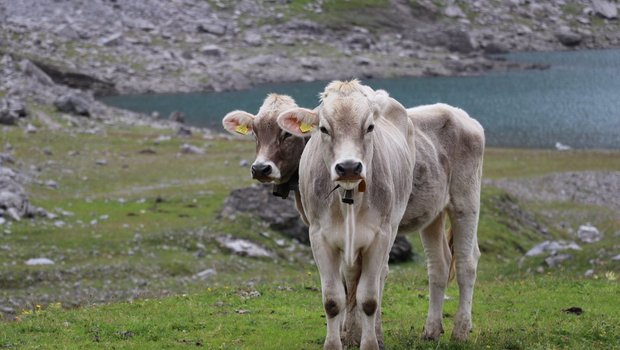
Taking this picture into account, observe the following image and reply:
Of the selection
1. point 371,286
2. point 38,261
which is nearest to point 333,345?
point 371,286

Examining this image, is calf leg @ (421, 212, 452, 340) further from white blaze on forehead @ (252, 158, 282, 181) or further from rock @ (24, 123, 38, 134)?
rock @ (24, 123, 38, 134)

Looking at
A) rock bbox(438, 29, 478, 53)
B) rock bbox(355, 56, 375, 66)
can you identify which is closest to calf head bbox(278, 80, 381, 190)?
rock bbox(355, 56, 375, 66)

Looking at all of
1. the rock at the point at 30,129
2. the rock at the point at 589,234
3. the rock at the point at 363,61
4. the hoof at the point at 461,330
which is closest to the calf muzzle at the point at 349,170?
the hoof at the point at 461,330

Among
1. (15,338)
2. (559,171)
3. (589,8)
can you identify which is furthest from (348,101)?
(589,8)

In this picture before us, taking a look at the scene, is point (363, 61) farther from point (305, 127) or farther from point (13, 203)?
point (305, 127)

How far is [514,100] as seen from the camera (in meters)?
95.1

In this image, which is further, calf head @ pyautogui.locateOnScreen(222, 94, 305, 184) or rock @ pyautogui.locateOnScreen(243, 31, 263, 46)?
rock @ pyautogui.locateOnScreen(243, 31, 263, 46)

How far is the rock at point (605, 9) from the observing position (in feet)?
536

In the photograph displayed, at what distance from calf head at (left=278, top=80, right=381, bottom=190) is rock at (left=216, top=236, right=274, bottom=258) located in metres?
19.4

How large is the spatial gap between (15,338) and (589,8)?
163m

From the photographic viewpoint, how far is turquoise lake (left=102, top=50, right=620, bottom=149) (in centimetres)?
7406

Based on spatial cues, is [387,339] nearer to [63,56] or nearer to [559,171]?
[559,171]

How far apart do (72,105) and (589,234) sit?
4501cm

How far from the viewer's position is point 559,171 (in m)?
52.1
